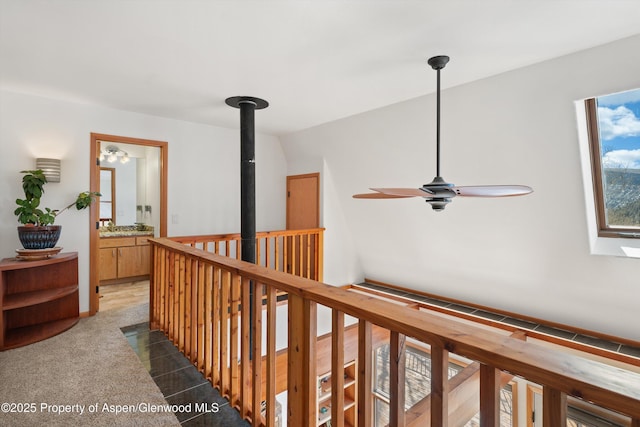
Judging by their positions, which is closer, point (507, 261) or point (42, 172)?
point (42, 172)

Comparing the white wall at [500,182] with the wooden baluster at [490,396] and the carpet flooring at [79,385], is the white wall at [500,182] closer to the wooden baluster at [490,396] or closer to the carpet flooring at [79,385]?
the wooden baluster at [490,396]

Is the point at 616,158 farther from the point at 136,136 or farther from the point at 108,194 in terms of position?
the point at 108,194

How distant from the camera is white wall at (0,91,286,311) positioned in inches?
132

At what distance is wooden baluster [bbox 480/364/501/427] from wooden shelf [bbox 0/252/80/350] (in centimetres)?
381

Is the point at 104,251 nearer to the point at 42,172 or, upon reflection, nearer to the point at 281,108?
the point at 42,172

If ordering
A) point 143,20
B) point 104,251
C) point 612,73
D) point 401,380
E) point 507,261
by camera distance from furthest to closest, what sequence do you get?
point 104,251 → point 507,261 → point 612,73 → point 143,20 → point 401,380

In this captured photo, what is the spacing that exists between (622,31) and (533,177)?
1213 millimetres

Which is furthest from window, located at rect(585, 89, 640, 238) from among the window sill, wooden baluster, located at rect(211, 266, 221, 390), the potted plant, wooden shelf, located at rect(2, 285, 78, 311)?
wooden shelf, located at rect(2, 285, 78, 311)

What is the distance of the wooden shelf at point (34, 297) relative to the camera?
2984 millimetres

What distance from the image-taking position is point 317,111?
13.0 feet

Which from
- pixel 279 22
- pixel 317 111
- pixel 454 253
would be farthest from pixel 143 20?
pixel 454 253

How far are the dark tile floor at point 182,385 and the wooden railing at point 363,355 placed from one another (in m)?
0.09

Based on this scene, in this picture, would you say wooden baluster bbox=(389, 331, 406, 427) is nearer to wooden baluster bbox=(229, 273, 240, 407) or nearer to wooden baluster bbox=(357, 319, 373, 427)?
wooden baluster bbox=(357, 319, 373, 427)

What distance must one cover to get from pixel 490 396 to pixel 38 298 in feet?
13.0
